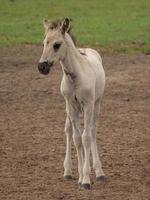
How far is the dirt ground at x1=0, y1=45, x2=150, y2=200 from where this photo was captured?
942cm

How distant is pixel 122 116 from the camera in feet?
45.3

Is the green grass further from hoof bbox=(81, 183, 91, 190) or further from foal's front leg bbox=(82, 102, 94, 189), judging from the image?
hoof bbox=(81, 183, 91, 190)

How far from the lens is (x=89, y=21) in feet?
93.6

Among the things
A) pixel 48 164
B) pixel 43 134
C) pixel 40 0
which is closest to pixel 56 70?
pixel 43 134

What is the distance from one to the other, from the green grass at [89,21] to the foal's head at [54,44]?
12.5 metres

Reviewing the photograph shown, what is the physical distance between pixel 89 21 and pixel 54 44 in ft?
63.9

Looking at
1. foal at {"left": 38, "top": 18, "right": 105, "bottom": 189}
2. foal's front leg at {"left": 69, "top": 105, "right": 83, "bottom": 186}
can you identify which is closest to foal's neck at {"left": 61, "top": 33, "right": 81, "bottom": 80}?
foal at {"left": 38, "top": 18, "right": 105, "bottom": 189}

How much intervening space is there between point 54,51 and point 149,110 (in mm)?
5390

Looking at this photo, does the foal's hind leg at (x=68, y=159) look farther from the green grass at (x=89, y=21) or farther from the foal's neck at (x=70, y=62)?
the green grass at (x=89, y=21)

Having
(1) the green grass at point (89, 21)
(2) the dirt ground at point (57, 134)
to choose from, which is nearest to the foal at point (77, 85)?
(2) the dirt ground at point (57, 134)

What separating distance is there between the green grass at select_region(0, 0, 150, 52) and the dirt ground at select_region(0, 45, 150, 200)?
3.76m

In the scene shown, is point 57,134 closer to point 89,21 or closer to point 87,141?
point 87,141

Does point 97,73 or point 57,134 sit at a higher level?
point 97,73

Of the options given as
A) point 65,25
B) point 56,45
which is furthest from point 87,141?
point 65,25
